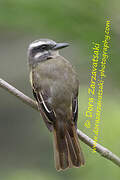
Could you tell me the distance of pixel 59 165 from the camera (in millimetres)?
2320

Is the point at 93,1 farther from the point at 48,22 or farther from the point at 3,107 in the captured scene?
the point at 3,107

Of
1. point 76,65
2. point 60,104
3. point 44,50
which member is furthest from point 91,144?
point 76,65

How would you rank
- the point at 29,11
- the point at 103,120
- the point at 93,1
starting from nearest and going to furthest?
1. the point at 93,1
2. the point at 29,11
3. the point at 103,120

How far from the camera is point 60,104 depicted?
8.27 feet

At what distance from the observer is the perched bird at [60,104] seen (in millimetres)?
2404

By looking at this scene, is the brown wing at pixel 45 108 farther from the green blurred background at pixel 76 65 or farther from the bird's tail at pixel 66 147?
the green blurred background at pixel 76 65

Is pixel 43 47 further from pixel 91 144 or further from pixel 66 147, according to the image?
pixel 91 144


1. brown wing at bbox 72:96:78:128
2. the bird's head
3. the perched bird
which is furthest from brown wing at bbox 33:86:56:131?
the bird's head

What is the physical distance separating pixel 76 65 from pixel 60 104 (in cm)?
70

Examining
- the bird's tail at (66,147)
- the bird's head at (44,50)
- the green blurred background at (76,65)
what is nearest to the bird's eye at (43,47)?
the bird's head at (44,50)

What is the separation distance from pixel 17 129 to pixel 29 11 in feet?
5.31

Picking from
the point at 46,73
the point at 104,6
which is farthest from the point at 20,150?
the point at 104,6

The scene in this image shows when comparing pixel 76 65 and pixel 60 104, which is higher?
pixel 60 104

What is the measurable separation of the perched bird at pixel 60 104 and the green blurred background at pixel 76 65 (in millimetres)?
132
